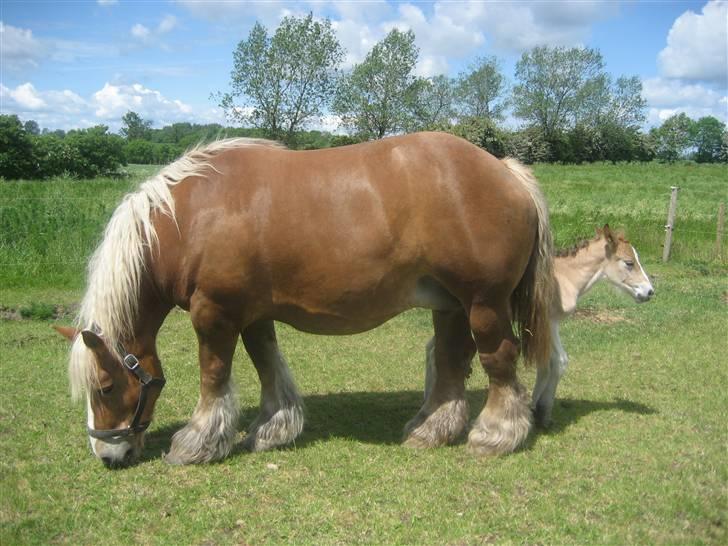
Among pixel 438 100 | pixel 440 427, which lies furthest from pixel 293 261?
pixel 438 100

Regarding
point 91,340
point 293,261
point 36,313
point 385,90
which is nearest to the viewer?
point 91,340

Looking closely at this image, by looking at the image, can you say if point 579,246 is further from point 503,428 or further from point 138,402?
point 138,402

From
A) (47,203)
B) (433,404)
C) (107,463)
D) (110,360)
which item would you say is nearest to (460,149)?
(433,404)

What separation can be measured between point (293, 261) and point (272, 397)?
1.23m

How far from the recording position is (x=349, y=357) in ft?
24.6

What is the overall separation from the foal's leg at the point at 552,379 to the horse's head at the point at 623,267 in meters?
1.12

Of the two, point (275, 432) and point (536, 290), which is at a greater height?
point (536, 290)

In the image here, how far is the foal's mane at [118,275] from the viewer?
418cm

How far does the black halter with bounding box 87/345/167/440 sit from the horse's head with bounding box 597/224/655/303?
165 inches

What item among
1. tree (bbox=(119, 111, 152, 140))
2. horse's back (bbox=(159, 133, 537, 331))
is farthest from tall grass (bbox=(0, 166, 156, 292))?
tree (bbox=(119, 111, 152, 140))

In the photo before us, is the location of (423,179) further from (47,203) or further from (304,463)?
(47,203)

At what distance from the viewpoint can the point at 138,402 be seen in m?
4.34

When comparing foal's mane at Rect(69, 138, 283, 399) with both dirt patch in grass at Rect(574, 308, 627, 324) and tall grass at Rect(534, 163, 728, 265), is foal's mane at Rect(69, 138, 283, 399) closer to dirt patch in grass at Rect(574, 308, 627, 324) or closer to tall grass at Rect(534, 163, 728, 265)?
dirt patch in grass at Rect(574, 308, 627, 324)

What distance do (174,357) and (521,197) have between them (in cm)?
A: 464
